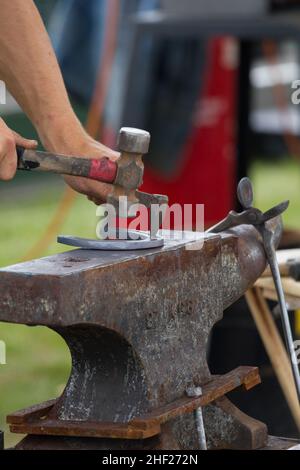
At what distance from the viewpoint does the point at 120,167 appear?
2.43m

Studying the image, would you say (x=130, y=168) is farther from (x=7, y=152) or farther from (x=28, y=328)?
(x=28, y=328)

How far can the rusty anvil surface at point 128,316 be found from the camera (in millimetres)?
2158

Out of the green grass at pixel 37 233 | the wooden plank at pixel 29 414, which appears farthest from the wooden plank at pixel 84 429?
the green grass at pixel 37 233

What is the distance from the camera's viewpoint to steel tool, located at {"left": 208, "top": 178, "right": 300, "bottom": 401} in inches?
104

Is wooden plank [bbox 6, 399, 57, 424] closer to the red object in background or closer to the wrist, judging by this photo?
the wrist

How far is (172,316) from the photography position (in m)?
2.39

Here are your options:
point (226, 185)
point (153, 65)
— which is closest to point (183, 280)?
point (153, 65)

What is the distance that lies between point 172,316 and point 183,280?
9 cm

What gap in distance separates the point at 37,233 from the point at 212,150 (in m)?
1.98

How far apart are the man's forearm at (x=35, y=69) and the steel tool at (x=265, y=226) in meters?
0.43

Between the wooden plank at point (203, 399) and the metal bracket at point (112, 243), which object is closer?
the wooden plank at point (203, 399)

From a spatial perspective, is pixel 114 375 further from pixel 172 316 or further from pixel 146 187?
pixel 146 187

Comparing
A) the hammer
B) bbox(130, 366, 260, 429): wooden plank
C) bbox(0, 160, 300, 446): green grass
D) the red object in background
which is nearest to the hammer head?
the hammer

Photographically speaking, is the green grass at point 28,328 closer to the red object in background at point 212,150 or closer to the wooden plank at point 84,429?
the red object in background at point 212,150
